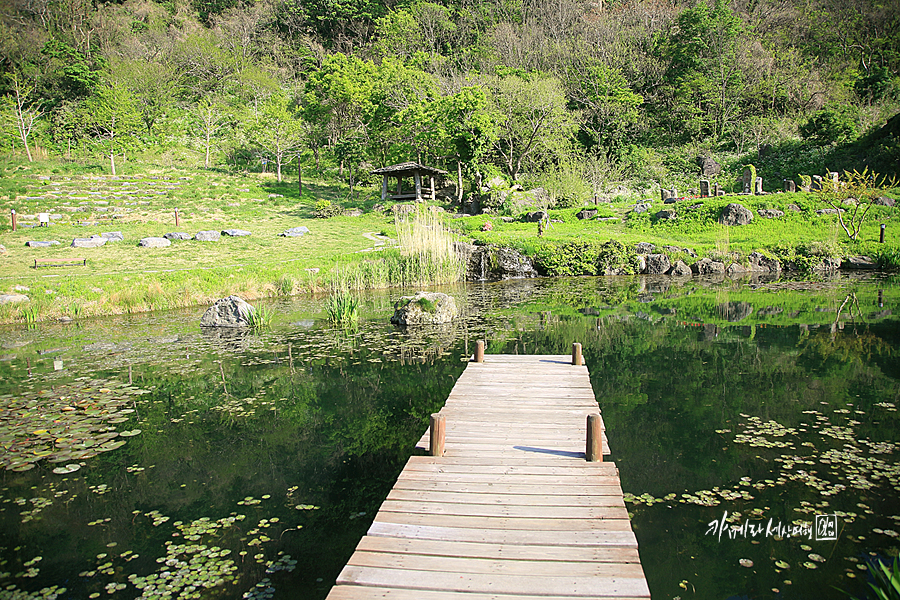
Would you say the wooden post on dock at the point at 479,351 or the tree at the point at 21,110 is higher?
the tree at the point at 21,110

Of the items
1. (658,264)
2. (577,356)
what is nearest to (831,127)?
(658,264)

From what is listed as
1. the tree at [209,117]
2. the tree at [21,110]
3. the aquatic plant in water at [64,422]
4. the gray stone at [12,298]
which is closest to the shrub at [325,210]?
the tree at [209,117]

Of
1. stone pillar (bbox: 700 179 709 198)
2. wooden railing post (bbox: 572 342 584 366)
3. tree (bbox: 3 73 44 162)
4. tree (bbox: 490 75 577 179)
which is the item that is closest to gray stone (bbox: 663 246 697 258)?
stone pillar (bbox: 700 179 709 198)

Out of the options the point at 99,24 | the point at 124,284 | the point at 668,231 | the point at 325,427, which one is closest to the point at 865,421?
the point at 325,427

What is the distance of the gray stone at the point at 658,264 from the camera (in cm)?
2019

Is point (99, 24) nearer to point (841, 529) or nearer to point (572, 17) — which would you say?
point (572, 17)

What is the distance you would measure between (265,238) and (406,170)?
39.2 ft

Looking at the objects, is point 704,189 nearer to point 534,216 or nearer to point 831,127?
point 534,216

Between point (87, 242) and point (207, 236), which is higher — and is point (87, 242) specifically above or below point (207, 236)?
below

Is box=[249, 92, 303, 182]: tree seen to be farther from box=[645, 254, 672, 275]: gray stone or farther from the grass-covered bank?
box=[645, 254, 672, 275]: gray stone

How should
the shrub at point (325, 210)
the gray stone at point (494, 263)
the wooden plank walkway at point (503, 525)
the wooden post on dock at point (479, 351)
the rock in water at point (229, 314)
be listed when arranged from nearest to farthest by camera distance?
the wooden plank walkway at point (503, 525) → the wooden post on dock at point (479, 351) → the rock in water at point (229, 314) → the gray stone at point (494, 263) → the shrub at point (325, 210)

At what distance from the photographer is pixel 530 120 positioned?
3409cm

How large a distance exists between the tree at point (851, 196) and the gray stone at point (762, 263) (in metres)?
3.17

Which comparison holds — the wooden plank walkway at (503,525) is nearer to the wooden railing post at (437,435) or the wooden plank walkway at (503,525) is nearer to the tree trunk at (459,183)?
the wooden railing post at (437,435)
